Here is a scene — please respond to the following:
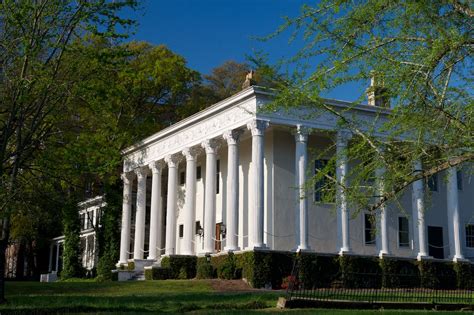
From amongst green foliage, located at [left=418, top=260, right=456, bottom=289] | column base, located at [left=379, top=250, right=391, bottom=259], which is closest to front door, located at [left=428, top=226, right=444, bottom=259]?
green foliage, located at [left=418, top=260, right=456, bottom=289]

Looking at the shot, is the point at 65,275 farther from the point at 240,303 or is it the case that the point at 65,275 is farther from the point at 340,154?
the point at 340,154

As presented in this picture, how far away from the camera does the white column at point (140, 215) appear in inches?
1693

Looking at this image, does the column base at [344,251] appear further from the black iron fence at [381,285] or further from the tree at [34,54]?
the tree at [34,54]

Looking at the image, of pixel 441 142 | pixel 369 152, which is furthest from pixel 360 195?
pixel 441 142

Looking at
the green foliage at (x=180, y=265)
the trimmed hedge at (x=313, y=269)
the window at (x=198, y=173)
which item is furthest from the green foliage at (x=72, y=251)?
the green foliage at (x=180, y=265)

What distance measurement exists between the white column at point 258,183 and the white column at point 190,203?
16.9ft

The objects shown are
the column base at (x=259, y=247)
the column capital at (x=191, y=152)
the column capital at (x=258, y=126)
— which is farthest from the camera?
the column capital at (x=191, y=152)

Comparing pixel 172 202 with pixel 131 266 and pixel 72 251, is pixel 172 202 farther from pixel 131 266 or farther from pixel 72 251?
pixel 72 251

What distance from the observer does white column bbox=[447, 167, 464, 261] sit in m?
38.0

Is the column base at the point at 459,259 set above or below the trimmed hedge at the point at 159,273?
above

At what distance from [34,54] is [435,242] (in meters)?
27.7

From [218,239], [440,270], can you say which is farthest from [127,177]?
[440,270]

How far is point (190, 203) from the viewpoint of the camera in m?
38.2

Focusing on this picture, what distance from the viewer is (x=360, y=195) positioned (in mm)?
14148
